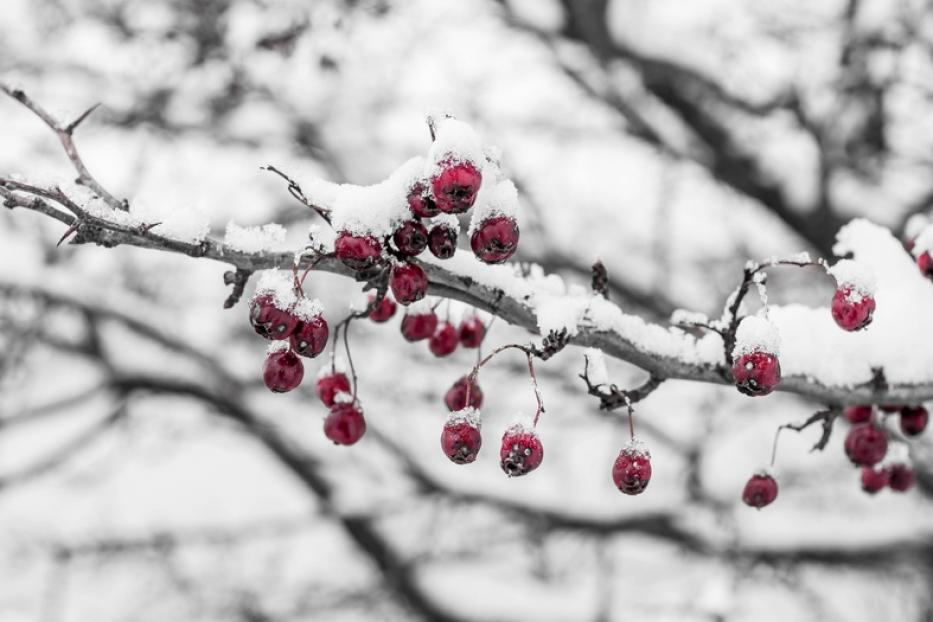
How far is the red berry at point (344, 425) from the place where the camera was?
1.97m

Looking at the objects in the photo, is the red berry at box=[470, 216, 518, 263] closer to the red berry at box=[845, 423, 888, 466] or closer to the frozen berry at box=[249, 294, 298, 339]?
the frozen berry at box=[249, 294, 298, 339]

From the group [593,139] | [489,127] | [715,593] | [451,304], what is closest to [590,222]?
[593,139]

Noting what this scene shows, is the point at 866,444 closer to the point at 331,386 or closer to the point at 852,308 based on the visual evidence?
the point at 852,308

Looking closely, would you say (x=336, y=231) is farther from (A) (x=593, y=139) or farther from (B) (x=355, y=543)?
(B) (x=355, y=543)

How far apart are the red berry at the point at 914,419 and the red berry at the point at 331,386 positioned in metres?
1.50

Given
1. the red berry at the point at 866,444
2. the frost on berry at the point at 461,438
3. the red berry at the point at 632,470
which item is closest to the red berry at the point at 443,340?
the frost on berry at the point at 461,438

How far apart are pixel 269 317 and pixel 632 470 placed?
0.83 meters

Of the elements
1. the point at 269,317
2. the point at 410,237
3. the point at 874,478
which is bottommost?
the point at 269,317

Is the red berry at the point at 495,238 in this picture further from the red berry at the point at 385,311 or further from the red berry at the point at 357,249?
the red berry at the point at 385,311

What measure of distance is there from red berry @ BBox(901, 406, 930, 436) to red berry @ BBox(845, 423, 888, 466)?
8 centimetres

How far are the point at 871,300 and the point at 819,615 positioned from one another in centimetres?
611

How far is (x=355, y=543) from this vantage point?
27.7 ft

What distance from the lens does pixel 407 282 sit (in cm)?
149

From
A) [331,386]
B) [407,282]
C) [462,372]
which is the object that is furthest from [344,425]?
[462,372]
